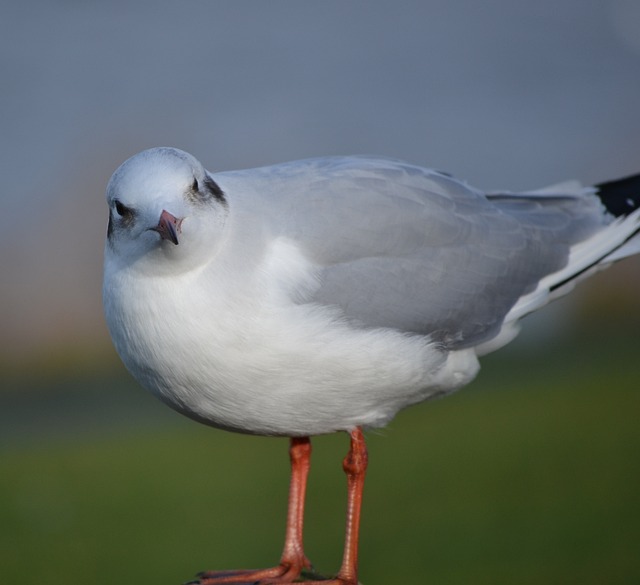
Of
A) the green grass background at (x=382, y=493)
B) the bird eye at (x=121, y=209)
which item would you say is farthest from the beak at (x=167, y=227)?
the green grass background at (x=382, y=493)

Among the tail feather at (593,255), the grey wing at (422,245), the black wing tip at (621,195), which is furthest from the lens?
the black wing tip at (621,195)

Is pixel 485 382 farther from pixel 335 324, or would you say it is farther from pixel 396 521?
pixel 335 324

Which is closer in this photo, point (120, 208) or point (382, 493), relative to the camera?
point (120, 208)

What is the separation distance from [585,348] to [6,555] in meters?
4.88

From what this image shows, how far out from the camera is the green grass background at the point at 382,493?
493 cm

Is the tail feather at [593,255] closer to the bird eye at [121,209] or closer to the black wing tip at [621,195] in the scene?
the black wing tip at [621,195]

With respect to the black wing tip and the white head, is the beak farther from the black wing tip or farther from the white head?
the black wing tip

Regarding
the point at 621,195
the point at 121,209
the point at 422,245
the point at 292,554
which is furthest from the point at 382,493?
the point at 121,209

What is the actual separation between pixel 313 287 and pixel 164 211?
20.2 inches

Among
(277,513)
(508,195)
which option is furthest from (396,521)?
(508,195)

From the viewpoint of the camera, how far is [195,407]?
2787 millimetres

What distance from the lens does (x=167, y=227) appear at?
247 cm

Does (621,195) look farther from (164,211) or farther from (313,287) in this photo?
(164,211)

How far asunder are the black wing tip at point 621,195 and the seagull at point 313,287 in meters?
0.12
